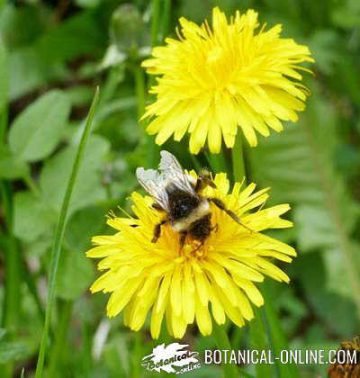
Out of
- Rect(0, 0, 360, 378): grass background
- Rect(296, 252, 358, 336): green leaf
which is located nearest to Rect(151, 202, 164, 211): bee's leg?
Rect(0, 0, 360, 378): grass background

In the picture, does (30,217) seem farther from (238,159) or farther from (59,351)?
(238,159)

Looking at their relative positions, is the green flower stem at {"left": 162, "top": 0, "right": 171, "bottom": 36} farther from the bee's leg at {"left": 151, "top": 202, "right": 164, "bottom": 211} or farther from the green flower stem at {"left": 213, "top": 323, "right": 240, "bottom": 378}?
the green flower stem at {"left": 213, "top": 323, "right": 240, "bottom": 378}

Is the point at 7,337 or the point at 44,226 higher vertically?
the point at 44,226

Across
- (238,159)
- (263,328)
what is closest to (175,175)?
(238,159)

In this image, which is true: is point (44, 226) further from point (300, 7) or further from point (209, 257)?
point (300, 7)

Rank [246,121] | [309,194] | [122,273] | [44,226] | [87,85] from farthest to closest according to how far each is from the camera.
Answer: [87,85]
[309,194]
[44,226]
[246,121]
[122,273]

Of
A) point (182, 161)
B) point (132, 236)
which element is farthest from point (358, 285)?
point (132, 236)
